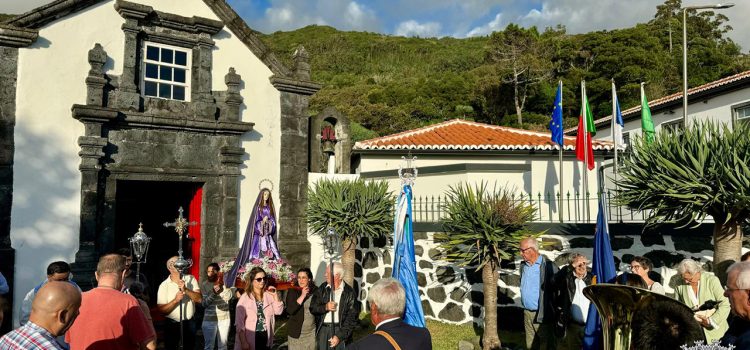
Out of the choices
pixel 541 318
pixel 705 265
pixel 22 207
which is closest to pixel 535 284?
pixel 541 318

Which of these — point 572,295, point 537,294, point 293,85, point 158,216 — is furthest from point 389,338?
point 158,216

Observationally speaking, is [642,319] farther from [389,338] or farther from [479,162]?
[479,162]

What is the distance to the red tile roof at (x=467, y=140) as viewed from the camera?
1346cm

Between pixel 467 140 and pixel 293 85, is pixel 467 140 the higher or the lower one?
the lower one

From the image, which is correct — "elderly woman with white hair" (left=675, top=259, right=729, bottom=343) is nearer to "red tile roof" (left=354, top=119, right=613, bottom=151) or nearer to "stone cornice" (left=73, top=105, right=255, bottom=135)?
"red tile roof" (left=354, top=119, right=613, bottom=151)

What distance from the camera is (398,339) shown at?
3.28 meters

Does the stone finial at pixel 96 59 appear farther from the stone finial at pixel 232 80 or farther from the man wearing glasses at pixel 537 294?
the man wearing glasses at pixel 537 294

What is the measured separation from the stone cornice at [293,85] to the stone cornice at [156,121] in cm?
113

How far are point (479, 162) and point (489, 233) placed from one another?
5.63 m

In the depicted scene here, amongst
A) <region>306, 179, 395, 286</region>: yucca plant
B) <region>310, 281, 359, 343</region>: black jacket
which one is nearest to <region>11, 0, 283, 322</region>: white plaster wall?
<region>306, 179, 395, 286</region>: yucca plant

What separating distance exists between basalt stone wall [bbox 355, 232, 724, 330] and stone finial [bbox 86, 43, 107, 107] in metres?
5.91

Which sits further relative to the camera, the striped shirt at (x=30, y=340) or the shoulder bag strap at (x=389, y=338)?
the shoulder bag strap at (x=389, y=338)

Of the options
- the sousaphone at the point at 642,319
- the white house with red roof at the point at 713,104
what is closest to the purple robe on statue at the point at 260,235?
the sousaphone at the point at 642,319

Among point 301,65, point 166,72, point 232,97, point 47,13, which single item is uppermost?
point 47,13
